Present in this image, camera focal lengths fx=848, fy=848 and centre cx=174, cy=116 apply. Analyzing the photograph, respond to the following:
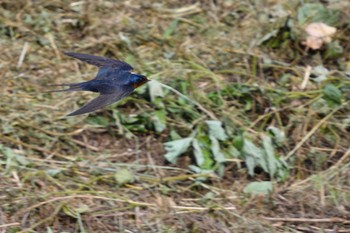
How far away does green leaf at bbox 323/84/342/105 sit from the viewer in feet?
12.3

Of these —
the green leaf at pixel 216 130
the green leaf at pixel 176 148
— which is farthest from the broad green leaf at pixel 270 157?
the green leaf at pixel 176 148

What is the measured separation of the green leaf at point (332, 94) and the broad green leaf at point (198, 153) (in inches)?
27.1

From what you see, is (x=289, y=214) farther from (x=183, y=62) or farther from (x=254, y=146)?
(x=183, y=62)

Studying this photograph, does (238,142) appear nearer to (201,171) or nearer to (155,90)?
(201,171)

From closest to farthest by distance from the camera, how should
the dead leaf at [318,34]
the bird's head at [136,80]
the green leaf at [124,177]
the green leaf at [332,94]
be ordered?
the bird's head at [136,80] < the green leaf at [124,177] < the green leaf at [332,94] < the dead leaf at [318,34]

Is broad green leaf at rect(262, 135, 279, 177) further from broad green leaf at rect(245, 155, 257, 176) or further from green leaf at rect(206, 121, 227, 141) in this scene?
green leaf at rect(206, 121, 227, 141)

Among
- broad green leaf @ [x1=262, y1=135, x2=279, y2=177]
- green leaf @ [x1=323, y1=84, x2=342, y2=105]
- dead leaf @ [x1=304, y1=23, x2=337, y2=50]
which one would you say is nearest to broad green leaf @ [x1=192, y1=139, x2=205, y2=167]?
broad green leaf @ [x1=262, y1=135, x2=279, y2=177]

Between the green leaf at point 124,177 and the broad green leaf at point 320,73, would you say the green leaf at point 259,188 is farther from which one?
the broad green leaf at point 320,73

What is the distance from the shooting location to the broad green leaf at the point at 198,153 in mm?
3438

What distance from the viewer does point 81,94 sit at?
3.67 meters

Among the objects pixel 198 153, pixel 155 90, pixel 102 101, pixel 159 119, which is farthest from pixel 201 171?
pixel 102 101

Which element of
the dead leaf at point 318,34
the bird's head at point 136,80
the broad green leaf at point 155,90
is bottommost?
the broad green leaf at point 155,90

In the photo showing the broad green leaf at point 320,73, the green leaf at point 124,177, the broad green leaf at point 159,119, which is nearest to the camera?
the green leaf at point 124,177

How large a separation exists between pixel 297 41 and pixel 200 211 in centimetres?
123
